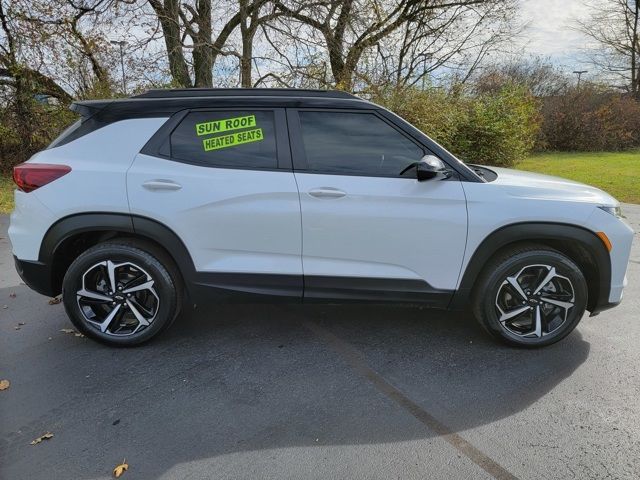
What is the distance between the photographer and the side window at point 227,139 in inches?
127

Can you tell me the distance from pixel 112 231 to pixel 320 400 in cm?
188

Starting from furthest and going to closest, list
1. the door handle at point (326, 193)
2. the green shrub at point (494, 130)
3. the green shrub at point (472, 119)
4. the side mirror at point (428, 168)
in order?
the green shrub at point (494, 130)
the green shrub at point (472, 119)
the door handle at point (326, 193)
the side mirror at point (428, 168)

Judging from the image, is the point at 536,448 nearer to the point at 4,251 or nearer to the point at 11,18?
the point at 4,251

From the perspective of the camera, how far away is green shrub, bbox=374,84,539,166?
439 inches

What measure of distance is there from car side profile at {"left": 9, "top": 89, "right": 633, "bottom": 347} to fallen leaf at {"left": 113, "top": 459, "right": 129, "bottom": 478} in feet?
3.99

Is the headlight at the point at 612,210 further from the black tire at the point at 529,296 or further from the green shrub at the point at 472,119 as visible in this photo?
the green shrub at the point at 472,119

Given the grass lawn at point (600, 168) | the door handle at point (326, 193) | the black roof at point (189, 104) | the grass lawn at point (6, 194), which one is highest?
the black roof at point (189, 104)

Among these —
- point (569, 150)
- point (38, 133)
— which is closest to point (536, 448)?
point (38, 133)

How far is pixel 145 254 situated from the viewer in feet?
10.7

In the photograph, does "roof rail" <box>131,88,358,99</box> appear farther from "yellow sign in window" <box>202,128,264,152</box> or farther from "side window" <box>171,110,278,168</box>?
"yellow sign in window" <box>202,128,264,152</box>

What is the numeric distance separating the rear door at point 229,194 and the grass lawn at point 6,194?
284 inches

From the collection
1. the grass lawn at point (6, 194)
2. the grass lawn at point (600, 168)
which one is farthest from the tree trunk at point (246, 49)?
the grass lawn at point (600, 168)

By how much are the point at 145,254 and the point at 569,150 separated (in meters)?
24.1

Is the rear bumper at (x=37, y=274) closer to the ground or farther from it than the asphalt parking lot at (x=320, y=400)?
farther from it
